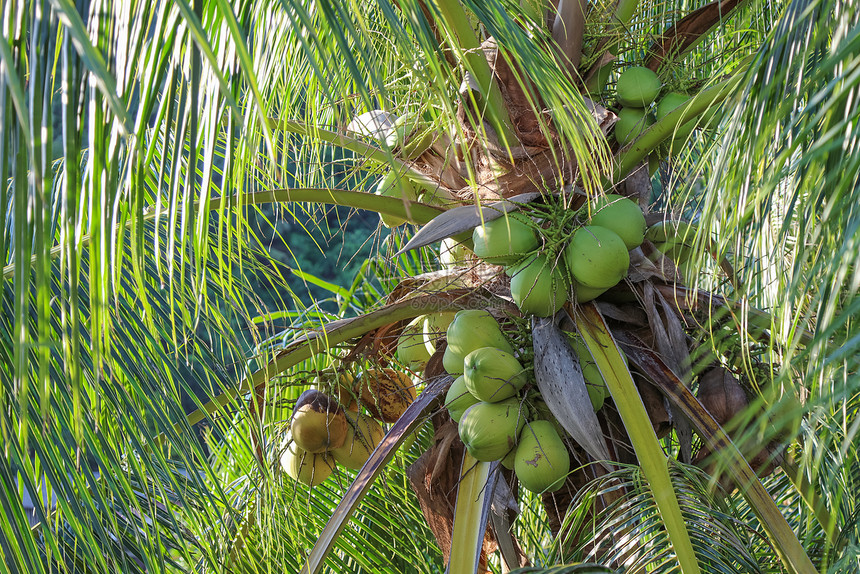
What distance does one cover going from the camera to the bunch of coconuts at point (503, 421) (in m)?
1.04

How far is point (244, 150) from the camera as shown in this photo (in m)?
0.97

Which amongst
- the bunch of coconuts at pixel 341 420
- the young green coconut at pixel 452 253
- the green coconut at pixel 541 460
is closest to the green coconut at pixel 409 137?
the young green coconut at pixel 452 253

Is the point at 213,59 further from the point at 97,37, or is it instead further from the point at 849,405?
the point at 849,405

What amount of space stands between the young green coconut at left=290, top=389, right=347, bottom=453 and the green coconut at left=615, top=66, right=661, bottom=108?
0.64 meters

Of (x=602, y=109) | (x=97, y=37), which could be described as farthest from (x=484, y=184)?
(x=97, y=37)

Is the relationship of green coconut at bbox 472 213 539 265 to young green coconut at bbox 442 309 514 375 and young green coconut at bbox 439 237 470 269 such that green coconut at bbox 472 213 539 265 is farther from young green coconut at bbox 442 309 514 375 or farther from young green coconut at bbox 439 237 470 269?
young green coconut at bbox 439 237 470 269

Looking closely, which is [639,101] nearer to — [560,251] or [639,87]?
[639,87]

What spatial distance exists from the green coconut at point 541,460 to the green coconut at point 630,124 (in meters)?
0.45

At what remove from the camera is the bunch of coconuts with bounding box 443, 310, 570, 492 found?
3.43ft

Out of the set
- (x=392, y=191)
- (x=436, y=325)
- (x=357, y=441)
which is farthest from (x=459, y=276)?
(x=357, y=441)

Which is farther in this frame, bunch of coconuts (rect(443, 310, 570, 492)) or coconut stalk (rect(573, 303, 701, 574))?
bunch of coconuts (rect(443, 310, 570, 492))

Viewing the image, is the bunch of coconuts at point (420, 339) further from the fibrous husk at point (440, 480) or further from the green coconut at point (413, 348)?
the fibrous husk at point (440, 480)

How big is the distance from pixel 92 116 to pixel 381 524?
1.37m

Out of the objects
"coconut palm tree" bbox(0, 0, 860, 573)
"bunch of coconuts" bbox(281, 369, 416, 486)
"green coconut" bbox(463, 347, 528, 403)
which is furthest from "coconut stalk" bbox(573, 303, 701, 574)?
"bunch of coconuts" bbox(281, 369, 416, 486)
